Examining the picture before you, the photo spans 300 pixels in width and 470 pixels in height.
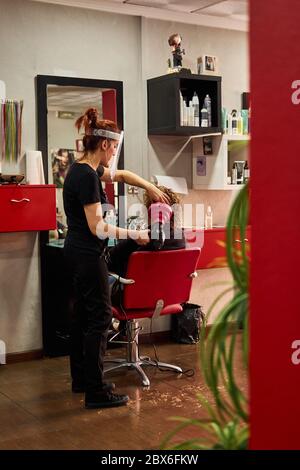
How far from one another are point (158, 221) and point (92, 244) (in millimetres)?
630

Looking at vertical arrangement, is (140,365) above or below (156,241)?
below

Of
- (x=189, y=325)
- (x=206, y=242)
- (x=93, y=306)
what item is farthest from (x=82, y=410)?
(x=206, y=242)

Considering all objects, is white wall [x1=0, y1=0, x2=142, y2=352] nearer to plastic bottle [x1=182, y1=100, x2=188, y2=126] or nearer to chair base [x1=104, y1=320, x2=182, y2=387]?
plastic bottle [x1=182, y1=100, x2=188, y2=126]

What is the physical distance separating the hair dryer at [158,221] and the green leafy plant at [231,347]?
224cm

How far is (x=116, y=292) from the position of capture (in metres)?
4.00

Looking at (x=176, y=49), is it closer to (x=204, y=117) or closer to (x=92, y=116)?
(x=204, y=117)

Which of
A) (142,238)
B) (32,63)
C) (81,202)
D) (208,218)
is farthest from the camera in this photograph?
(208,218)

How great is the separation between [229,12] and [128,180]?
1.93 meters

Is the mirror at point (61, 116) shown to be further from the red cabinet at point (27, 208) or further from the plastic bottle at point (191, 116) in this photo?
the plastic bottle at point (191, 116)

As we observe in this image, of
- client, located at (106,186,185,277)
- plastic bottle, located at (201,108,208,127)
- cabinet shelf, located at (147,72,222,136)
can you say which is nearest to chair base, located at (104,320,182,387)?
client, located at (106,186,185,277)

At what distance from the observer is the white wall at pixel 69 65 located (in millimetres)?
4598

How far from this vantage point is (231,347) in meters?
1.57
